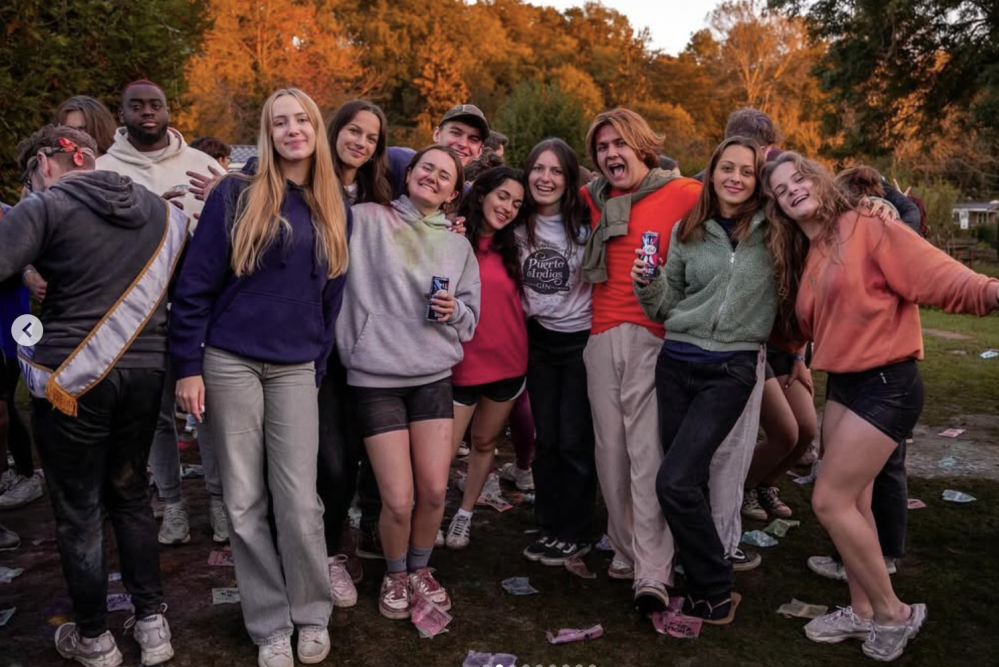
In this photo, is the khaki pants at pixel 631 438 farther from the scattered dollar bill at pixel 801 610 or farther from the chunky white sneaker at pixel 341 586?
the chunky white sneaker at pixel 341 586

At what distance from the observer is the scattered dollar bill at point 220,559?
4.57 m

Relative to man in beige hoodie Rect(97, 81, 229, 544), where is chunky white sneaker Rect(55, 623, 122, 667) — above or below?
below

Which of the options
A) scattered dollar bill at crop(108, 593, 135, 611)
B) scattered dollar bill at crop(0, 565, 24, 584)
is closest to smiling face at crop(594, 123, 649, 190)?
scattered dollar bill at crop(108, 593, 135, 611)

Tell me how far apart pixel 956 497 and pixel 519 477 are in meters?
2.98

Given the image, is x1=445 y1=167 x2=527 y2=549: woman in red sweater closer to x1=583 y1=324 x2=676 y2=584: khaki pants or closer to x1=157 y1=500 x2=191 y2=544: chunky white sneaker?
x1=583 y1=324 x2=676 y2=584: khaki pants

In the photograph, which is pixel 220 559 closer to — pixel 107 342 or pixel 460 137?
pixel 107 342

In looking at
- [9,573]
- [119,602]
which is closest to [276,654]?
[119,602]

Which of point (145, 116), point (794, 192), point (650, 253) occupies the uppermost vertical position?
point (145, 116)

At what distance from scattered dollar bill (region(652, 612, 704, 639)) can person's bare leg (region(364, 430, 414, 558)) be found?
1265 millimetres

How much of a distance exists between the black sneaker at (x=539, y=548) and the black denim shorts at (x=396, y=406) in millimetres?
1138

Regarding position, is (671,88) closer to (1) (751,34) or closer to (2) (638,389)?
(1) (751,34)

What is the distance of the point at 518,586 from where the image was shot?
174 inches

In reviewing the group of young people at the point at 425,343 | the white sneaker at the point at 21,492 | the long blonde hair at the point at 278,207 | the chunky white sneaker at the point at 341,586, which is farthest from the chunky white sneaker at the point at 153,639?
the white sneaker at the point at 21,492

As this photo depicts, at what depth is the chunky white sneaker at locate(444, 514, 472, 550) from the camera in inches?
194
